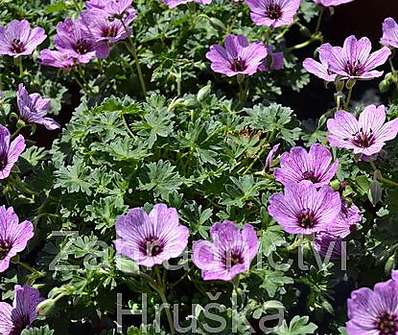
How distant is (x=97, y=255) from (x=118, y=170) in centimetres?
22

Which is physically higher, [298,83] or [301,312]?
[298,83]

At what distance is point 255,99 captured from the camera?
2.13m

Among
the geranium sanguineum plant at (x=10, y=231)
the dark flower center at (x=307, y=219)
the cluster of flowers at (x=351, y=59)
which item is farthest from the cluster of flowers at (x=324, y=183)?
the geranium sanguineum plant at (x=10, y=231)

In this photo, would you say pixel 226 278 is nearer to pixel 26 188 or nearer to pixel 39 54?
pixel 26 188

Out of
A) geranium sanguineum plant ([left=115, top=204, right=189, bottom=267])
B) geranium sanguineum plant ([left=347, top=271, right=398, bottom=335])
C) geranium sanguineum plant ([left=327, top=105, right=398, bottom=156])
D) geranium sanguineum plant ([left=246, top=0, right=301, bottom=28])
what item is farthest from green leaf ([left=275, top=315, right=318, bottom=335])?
geranium sanguineum plant ([left=246, top=0, right=301, bottom=28])

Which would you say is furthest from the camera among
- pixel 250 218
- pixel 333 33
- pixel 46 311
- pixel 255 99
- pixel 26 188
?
pixel 333 33

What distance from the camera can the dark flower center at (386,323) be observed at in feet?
4.39

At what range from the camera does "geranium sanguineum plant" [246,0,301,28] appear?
77.7 inches

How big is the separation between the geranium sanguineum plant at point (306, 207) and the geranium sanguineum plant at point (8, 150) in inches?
20.2

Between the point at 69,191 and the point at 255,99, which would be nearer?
the point at 69,191

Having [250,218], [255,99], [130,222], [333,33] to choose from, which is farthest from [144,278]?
[333,33]

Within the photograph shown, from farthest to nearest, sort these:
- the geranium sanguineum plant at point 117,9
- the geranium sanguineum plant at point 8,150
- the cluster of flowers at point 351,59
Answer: the geranium sanguineum plant at point 117,9 → the cluster of flowers at point 351,59 → the geranium sanguineum plant at point 8,150

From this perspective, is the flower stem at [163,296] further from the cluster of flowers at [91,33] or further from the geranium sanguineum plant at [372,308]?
the cluster of flowers at [91,33]

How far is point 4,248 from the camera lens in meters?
1.57
